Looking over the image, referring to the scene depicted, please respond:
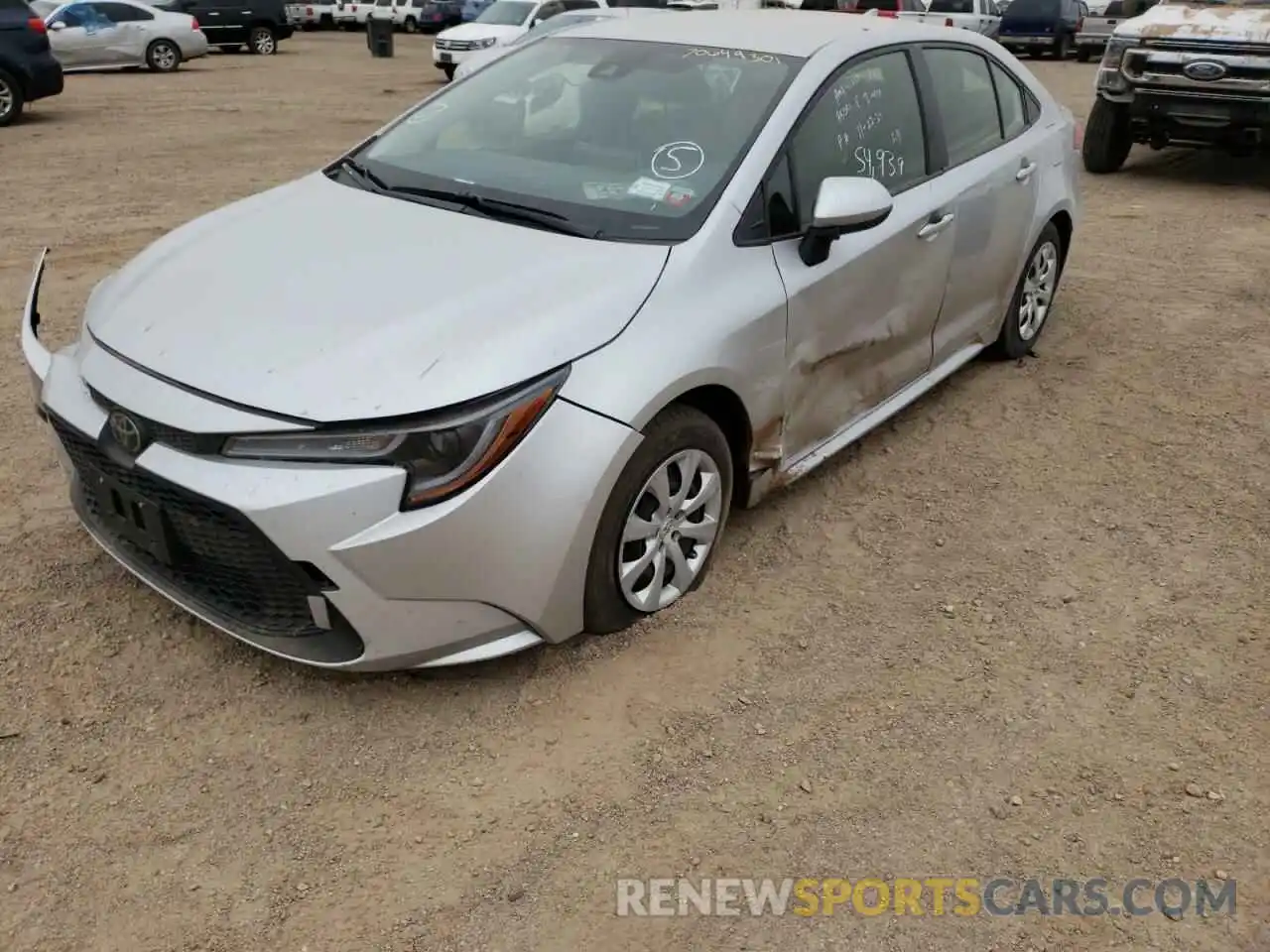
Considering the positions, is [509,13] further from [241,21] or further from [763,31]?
[763,31]

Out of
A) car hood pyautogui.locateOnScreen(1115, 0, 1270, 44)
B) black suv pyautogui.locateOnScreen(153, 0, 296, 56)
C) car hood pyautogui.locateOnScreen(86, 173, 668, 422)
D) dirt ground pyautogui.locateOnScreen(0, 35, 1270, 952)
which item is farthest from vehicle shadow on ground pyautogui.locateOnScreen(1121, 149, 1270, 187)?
black suv pyautogui.locateOnScreen(153, 0, 296, 56)

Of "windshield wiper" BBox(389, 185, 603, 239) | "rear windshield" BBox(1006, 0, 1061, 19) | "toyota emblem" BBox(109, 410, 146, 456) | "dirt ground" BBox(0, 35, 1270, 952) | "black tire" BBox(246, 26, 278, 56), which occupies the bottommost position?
"black tire" BBox(246, 26, 278, 56)

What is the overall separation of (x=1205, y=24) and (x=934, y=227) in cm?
649

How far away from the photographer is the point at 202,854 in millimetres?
2438

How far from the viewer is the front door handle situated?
394 centimetres

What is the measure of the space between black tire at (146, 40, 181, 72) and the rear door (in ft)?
57.7

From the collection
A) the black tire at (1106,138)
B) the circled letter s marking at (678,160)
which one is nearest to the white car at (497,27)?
the black tire at (1106,138)

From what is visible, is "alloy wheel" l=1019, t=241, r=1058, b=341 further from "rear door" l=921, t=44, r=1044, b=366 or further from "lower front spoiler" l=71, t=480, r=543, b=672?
"lower front spoiler" l=71, t=480, r=543, b=672

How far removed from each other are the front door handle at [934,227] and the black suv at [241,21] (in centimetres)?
2198

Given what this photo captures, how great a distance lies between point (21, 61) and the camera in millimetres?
11750

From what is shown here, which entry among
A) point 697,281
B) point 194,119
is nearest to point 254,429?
point 697,281

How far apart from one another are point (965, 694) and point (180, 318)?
2.35 m

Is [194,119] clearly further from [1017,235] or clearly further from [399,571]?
[399,571]

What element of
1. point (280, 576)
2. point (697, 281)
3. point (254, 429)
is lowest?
point (280, 576)
